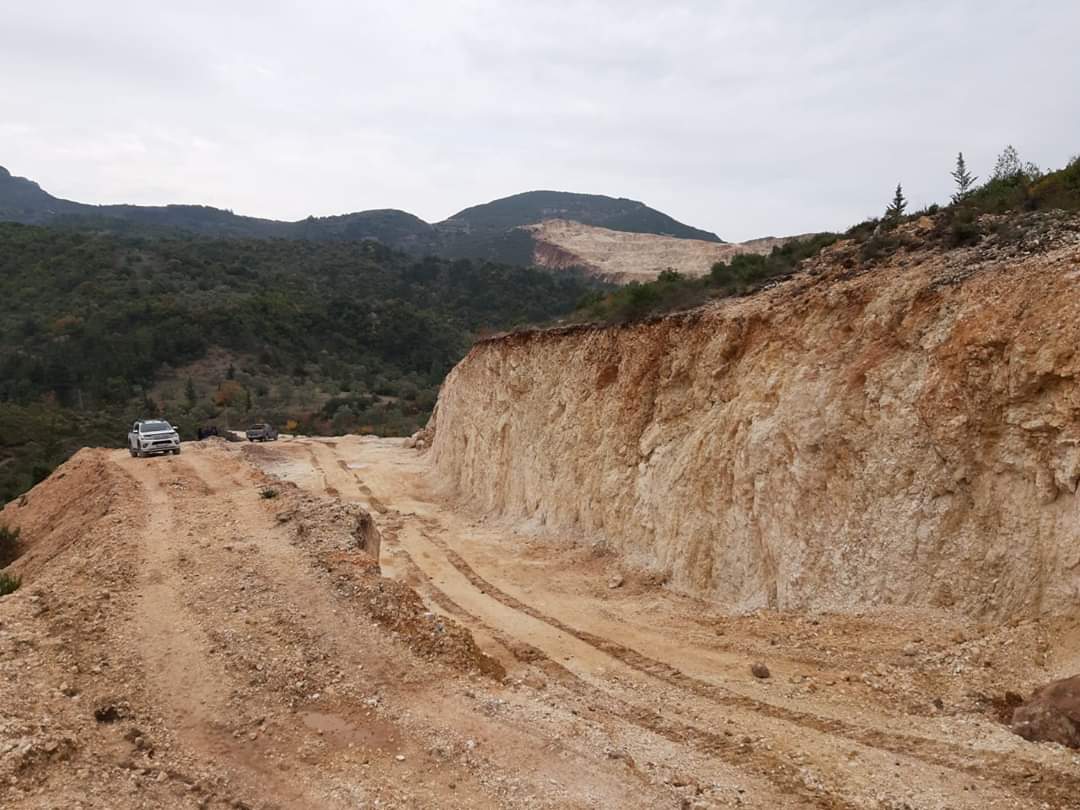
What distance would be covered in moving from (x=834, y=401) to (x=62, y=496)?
814 inches

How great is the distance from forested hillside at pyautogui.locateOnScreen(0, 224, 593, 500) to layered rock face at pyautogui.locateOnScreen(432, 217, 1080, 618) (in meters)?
21.2

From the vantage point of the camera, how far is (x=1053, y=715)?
6.27 meters

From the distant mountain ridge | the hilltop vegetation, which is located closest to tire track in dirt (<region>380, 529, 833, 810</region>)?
the hilltop vegetation

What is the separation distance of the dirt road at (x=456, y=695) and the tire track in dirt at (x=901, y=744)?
0.03 meters

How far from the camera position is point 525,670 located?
9.23 metres

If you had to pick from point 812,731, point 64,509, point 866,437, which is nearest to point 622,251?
point 64,509

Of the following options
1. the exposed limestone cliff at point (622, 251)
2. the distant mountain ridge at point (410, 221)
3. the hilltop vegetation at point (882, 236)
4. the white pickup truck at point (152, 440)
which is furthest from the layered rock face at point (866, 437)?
the distant mountain ridge at point (410, 221)

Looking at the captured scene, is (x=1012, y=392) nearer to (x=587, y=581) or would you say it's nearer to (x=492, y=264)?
(x=587, y=581)

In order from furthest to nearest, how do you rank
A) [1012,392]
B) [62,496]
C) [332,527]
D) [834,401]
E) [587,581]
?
[62,496], [587,581], [332,527], [834,401], [1012,392]

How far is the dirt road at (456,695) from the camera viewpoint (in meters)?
5.78

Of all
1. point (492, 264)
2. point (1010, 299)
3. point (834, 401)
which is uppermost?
point (492, 264)

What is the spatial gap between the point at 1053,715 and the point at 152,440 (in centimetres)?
2647

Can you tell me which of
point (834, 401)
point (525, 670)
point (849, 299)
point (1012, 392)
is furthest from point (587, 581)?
point (1012, 392)

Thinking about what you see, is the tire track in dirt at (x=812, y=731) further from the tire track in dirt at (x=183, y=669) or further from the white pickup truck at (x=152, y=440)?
the white pickup truck at (x=152, y=440)
